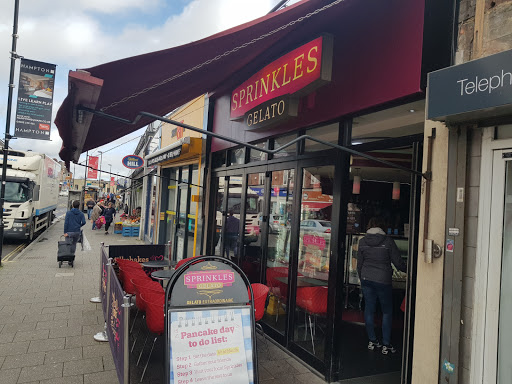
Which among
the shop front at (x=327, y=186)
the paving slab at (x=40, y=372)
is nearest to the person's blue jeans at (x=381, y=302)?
the shop front at (x=327, y=186)

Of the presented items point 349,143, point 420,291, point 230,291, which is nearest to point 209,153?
point 349,143

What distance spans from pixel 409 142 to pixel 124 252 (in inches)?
204

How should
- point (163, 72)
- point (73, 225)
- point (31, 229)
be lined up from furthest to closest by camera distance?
point (31, 229)
point (73, 225)
point (163, 72)

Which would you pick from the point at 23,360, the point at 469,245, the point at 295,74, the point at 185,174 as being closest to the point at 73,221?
the point at 185,174

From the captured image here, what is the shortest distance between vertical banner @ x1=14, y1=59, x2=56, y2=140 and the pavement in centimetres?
377

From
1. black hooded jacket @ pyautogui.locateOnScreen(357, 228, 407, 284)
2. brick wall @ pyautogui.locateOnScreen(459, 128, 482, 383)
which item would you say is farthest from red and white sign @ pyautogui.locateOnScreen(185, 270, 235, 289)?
black hooded jacket @ pyautogui.locateOnScreen(357, 228, 407, 284)

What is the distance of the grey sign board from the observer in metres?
2.23

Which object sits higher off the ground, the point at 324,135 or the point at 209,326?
the point at 324,135

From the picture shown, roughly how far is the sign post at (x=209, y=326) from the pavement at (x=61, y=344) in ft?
3.62

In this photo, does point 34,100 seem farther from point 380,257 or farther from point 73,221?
point 380,257

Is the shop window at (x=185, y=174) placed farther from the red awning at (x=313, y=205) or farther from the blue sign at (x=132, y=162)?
the red awning at (x=313, y=205)

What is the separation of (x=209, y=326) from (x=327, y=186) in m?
2.21

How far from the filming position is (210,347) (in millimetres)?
2898

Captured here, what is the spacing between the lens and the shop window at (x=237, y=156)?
6.86 metres
